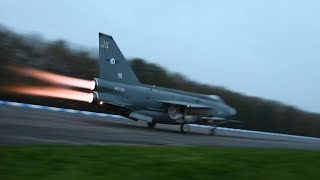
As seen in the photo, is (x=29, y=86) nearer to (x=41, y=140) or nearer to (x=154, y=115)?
(x=154, y=115)

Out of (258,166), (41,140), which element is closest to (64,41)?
(41,140)

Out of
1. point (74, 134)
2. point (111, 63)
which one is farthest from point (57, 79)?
point (74, 134)

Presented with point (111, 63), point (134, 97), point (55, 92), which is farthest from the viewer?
point (55, 92)

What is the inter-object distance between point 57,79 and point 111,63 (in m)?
5.14

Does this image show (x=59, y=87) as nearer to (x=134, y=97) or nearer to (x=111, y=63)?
(x=111, y=63)

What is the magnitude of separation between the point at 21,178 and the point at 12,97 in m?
35.6

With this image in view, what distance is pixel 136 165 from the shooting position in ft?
32.0

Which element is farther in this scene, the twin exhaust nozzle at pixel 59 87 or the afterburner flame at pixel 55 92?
the afterburner flame at pixel 55 92

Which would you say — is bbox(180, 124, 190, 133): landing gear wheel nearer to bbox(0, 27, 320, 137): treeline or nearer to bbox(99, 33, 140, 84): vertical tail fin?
bbox(99, 33, 140, 84): vertical tail fin

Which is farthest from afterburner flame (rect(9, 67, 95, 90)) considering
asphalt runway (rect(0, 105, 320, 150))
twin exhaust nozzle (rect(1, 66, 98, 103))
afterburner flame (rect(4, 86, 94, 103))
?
asphalt runway (rect(0, 105, 320, 150))

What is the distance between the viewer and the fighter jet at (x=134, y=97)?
2983 centimetres

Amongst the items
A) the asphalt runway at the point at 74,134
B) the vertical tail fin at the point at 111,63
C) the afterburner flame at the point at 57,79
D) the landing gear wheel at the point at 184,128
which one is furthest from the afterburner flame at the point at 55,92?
the landing gear wheel at the point at 184,128

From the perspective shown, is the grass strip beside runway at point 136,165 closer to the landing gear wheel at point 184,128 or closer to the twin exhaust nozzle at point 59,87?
the twin exhaust nozzle at point 59,87

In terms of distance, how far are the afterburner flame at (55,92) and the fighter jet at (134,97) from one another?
1.05 m
